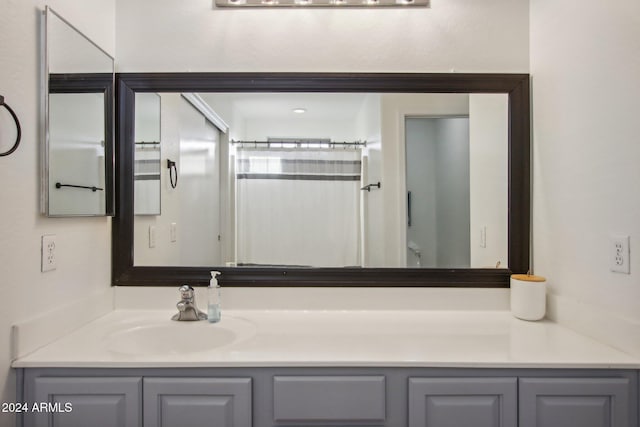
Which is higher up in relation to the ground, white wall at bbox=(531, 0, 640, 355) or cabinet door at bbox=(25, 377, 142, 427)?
white wall at bbox=(531, 0, 640, 355)

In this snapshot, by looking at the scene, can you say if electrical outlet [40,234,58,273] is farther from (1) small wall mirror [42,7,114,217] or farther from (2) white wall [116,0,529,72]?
(2) white wall [116,0,529,72]

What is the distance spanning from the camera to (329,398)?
3.31 ft

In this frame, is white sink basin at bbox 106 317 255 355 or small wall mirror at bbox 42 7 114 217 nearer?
small wall mirror at bbox 42 7 114 217

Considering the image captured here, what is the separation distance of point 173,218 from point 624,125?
69.3 inches

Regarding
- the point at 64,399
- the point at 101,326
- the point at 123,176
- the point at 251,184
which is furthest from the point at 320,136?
the point at 64,399

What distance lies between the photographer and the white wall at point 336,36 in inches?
59.3

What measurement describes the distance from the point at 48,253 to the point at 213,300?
1.93ft

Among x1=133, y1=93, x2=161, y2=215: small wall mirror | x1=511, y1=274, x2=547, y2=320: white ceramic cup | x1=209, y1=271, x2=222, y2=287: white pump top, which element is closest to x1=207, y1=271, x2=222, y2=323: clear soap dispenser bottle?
x1=209, y1=271, x2=222, y2=287: white pump top

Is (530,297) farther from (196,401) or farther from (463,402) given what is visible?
(196,401)

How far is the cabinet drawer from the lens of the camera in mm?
1006

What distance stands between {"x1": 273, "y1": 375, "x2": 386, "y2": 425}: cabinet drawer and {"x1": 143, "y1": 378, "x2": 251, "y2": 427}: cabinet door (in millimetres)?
109

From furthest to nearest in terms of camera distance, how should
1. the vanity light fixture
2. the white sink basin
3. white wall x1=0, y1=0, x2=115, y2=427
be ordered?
1. the vanity light fixture
2. the white sink basin
3. white wall x1=0, y1=0, x2=115, y2=427

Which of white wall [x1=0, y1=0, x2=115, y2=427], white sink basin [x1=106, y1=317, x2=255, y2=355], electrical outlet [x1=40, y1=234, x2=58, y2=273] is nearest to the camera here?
white wall [x1=0, y1=0, x2=115, y2=427]

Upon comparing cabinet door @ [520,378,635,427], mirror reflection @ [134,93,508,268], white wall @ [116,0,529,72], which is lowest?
→ cabinet door @ [520,378,635,427]
